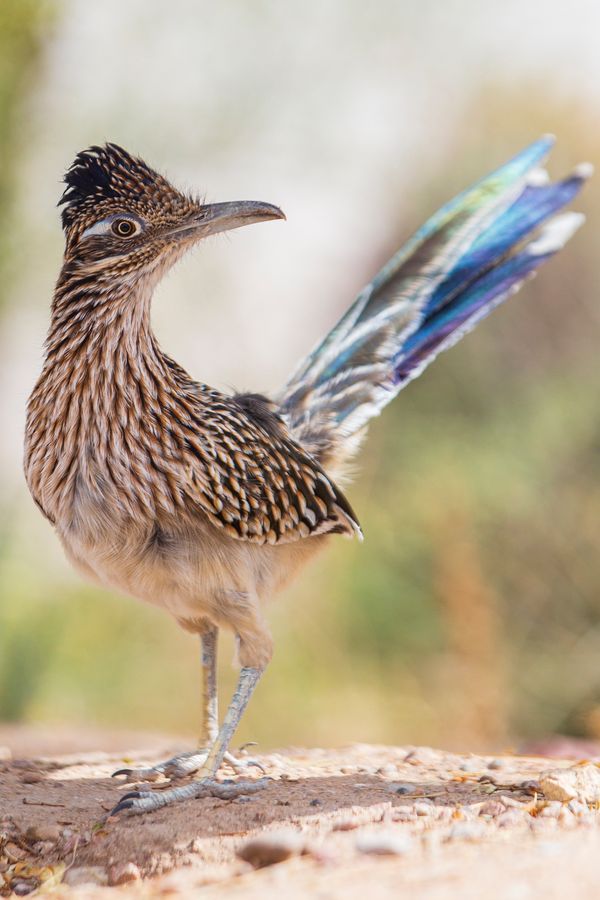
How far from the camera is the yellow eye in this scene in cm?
417

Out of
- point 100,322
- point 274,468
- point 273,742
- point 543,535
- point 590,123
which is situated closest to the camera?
point 100,322

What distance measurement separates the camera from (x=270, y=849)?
3.33 m

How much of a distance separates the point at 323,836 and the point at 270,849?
26cm

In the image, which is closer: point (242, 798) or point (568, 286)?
point (242, 798)

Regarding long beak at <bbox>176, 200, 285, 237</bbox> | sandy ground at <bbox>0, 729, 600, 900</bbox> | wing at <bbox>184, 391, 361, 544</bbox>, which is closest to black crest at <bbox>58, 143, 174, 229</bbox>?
long beak at <bbox>176, 200, 285, 237</bbox>

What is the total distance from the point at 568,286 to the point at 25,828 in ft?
36.7

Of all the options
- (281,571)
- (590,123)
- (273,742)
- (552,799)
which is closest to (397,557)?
(273,742)

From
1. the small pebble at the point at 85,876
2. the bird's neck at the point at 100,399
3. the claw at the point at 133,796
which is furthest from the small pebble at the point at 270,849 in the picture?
the bird's neck at the point at 100,399

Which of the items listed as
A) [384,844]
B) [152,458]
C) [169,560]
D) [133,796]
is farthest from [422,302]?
[384,844]

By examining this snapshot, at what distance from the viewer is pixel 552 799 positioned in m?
3.86

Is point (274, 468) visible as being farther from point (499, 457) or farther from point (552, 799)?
point (499, 457)

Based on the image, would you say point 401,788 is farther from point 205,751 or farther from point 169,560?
point 169,560

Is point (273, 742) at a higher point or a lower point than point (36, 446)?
lower

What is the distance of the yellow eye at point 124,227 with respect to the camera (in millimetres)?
4172
